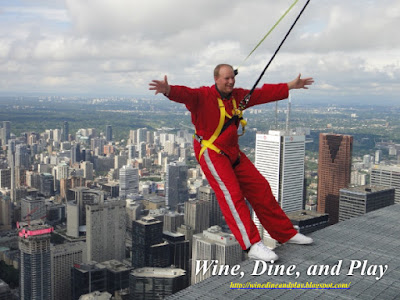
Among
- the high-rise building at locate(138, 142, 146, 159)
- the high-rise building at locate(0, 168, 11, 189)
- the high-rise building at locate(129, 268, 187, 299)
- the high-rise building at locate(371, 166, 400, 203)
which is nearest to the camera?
the high-rise building at locate(129, 268, 187, 299)

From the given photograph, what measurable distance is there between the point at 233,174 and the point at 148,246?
54.2 feet

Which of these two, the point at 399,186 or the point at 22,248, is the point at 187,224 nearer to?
the point at 22,248

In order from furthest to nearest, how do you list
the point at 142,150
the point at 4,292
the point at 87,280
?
1. the point at 142,150
2. the point at 87,280
3. the point at 4,292

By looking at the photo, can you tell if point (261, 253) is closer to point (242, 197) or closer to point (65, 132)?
point (242, 197)

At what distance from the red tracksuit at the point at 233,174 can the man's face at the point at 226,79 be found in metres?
0.04

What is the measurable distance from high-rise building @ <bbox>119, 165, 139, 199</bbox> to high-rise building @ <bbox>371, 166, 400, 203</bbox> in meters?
13.6

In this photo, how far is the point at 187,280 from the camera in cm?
1595

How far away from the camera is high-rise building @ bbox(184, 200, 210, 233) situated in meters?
22.1

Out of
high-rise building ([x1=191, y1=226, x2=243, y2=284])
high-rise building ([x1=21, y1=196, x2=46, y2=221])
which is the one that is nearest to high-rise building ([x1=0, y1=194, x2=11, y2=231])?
high-rise building ([x1=21, y1=196, x2=46, y2=221])

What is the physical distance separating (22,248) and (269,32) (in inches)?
596

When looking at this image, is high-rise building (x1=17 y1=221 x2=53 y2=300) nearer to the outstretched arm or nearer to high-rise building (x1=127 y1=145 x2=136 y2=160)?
the outstretched arm

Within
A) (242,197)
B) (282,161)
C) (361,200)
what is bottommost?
(361,200)

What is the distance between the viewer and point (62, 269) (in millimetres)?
16516

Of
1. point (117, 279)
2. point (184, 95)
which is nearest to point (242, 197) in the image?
point (184, 95)
